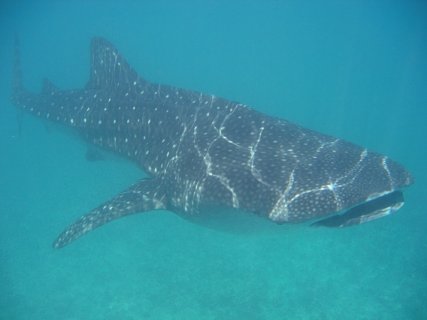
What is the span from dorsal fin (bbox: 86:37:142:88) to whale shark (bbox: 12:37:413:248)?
0.11 feet

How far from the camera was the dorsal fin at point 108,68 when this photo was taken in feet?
34.9

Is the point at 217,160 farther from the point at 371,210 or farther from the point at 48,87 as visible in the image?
the point at 48,87

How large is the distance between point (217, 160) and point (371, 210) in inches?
119

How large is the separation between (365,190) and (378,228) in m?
12.2

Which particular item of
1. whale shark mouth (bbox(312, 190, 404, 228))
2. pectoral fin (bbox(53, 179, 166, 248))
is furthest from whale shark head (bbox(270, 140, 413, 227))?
pectoral fin (bbox(53, 179, 166, 248))

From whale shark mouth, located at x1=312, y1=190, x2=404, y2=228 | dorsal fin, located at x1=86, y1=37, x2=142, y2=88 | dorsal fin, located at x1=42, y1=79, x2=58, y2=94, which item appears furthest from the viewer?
dorsal fin, located at x1=42, y1=79, x2=58, y2=94

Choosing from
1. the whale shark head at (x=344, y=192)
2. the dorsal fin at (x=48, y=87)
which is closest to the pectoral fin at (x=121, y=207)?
the whale shark head at (x=344, y=192)

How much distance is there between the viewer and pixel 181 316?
1130 cm

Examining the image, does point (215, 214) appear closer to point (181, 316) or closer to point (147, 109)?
point (147, 109)

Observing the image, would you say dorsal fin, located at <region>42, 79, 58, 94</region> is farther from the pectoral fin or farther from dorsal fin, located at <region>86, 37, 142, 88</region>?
the pectoral fin

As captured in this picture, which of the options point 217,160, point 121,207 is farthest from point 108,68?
point 217,160

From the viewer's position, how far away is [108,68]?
11.1 metres

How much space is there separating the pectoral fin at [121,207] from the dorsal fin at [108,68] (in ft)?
11.8

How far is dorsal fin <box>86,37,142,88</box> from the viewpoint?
10648 millimetres
